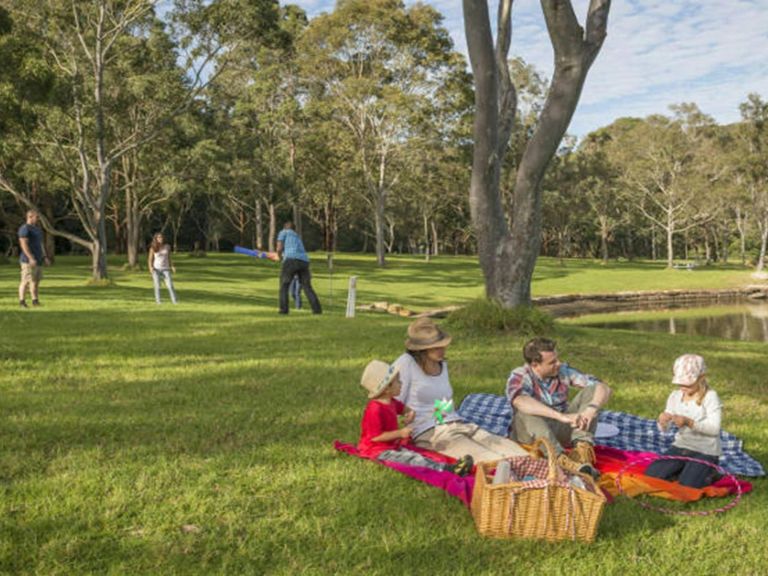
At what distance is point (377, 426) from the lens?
200 inches

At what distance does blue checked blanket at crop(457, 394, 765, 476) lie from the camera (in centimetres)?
503

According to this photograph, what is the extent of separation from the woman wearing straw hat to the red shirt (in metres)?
0.27

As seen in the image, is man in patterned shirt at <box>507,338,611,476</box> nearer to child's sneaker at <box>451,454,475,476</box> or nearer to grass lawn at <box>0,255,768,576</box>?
child's sneaker at <box>451,454,475,476</box>

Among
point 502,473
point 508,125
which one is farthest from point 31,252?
point 502,473

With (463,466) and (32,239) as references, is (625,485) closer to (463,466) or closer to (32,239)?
(463,466)

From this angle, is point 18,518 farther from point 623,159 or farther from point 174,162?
point 623,159

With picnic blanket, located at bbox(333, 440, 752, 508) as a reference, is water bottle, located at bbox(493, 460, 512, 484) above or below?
above

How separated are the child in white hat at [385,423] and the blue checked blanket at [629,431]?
1.14 metres

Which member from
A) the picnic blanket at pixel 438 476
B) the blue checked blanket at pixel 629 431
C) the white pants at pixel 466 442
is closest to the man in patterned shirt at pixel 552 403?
the white pants at pixel 466 442

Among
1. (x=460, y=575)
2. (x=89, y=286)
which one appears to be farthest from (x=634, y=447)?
(x=89, y=286)

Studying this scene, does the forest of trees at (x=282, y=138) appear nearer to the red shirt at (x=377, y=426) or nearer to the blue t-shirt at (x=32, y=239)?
the blue t-shirt at (x=32, y=239)

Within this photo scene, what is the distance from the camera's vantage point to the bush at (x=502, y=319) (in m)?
11.2

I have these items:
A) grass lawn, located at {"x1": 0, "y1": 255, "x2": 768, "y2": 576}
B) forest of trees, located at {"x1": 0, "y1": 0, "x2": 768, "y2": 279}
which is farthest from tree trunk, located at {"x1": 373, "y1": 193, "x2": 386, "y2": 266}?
grass lawn, located at {"x1": 0, "y1": 255, "x2": 768, "y2": 576}

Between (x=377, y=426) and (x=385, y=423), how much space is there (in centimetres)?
7
